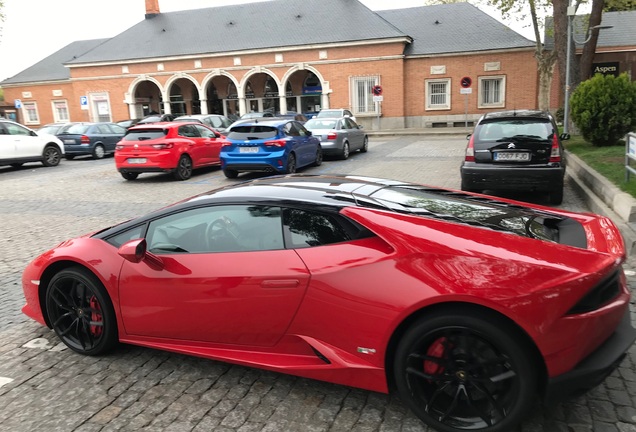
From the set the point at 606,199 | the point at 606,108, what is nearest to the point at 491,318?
the point at 606,199

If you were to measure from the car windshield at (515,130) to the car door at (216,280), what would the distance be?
254 inches

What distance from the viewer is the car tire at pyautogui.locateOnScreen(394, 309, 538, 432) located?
252 cm

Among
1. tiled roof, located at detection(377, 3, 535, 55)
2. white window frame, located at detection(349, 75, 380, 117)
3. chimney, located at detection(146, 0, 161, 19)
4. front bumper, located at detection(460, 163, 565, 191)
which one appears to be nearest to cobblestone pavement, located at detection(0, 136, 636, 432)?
front bumper, located at detection(460, 163, 565, 191)

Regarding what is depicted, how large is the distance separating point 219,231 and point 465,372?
1.78m

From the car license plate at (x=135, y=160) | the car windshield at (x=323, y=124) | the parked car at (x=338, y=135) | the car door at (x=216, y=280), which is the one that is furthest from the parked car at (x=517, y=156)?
the car windshield at (x=323, y=124)

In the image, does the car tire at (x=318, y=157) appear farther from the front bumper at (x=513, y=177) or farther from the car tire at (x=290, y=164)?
the front bumper at (x=513, y=177)

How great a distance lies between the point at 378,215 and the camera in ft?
9.65

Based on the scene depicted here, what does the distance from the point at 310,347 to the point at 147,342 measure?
51.5 inches

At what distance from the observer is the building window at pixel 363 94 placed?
107ft

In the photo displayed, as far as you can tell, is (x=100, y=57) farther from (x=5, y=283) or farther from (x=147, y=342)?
(x=147, y=342)

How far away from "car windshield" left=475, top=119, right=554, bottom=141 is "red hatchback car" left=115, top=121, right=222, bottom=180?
323 inches

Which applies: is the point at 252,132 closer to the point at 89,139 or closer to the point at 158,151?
the point at 158,151

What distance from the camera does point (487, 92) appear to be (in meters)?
32.0

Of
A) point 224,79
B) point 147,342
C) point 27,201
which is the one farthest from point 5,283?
point 224,79
